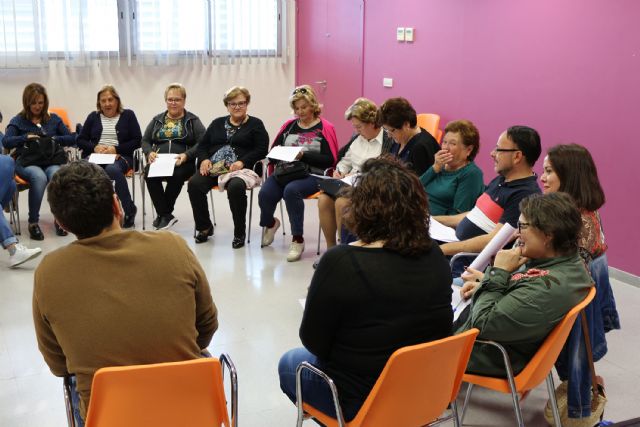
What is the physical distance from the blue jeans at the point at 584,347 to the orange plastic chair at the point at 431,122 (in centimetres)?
308

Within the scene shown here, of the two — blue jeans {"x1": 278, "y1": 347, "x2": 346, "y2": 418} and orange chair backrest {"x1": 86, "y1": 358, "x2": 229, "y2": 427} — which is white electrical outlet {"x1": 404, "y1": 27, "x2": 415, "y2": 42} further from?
orange chair backrest {"x1": 86, "y1": 358, "x2": 229, "y2": 427}

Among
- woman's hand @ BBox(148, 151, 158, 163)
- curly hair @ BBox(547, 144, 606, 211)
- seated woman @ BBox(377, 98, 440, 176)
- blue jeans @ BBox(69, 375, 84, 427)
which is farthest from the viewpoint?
woman's hand @ BBox(148, 151, 158, 163)

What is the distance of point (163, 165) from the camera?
546 cm

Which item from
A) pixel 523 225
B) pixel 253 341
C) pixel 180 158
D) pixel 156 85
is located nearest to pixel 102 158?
pixel 180 158

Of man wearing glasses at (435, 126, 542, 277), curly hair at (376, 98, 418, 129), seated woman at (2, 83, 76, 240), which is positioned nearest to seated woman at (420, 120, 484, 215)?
man wearing glasses at (435, 126, 542, 277)

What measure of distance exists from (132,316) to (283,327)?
1.94 metres

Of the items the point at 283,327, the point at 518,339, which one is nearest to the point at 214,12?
the point at 283,327

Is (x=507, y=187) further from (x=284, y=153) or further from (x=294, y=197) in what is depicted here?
(x=284, y=153)

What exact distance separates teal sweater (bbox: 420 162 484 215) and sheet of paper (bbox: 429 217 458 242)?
13 centimetres

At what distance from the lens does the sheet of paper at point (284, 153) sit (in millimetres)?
5023

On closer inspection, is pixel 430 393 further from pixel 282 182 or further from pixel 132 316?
pixel 282 182

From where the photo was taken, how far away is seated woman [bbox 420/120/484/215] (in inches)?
143

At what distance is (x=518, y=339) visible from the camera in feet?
7.25

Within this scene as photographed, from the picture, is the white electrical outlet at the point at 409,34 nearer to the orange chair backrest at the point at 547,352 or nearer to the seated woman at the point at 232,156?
the seated woman at the point at 232,156
